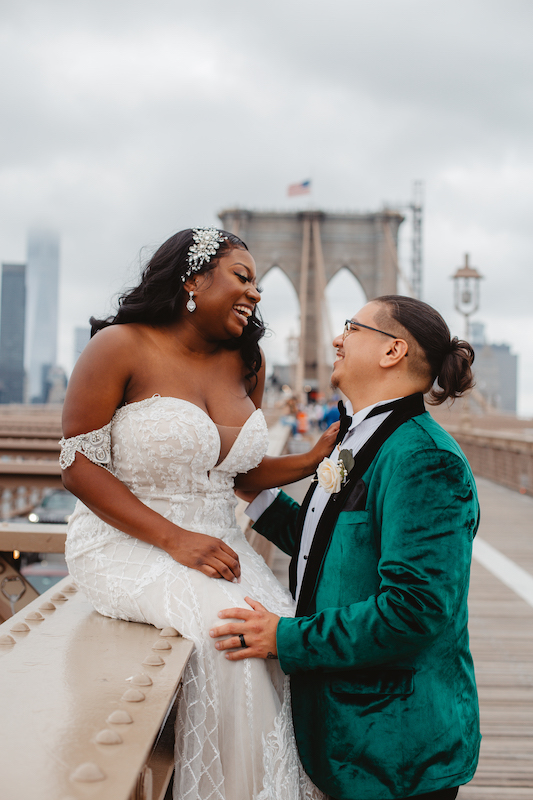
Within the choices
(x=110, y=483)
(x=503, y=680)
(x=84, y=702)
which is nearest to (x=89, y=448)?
(x=110, y=483)

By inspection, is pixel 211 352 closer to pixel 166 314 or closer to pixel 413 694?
pixel 166 314

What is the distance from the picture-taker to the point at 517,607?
4355 millimetres

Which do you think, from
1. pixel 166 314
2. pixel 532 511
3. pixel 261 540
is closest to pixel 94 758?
pixel 166 314

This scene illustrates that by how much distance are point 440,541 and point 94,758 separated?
0.72 metres

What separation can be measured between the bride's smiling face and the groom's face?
0.32m

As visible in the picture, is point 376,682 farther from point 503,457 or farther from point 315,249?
point 315,249

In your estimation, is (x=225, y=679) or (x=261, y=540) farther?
(x=261, y=540)

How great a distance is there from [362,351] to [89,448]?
65 cm

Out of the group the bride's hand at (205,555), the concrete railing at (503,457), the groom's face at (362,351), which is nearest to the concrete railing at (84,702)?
the bride's hand at (205,555)

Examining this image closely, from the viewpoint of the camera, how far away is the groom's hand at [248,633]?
123cm

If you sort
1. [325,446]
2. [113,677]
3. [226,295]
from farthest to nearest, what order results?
[325,446] → [226,295] → [113,677]

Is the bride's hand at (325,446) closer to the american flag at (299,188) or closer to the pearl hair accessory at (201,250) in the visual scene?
the pearl hair accessory at (201,250)

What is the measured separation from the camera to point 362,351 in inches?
57.3

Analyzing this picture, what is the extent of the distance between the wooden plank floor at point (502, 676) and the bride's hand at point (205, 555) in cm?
154
